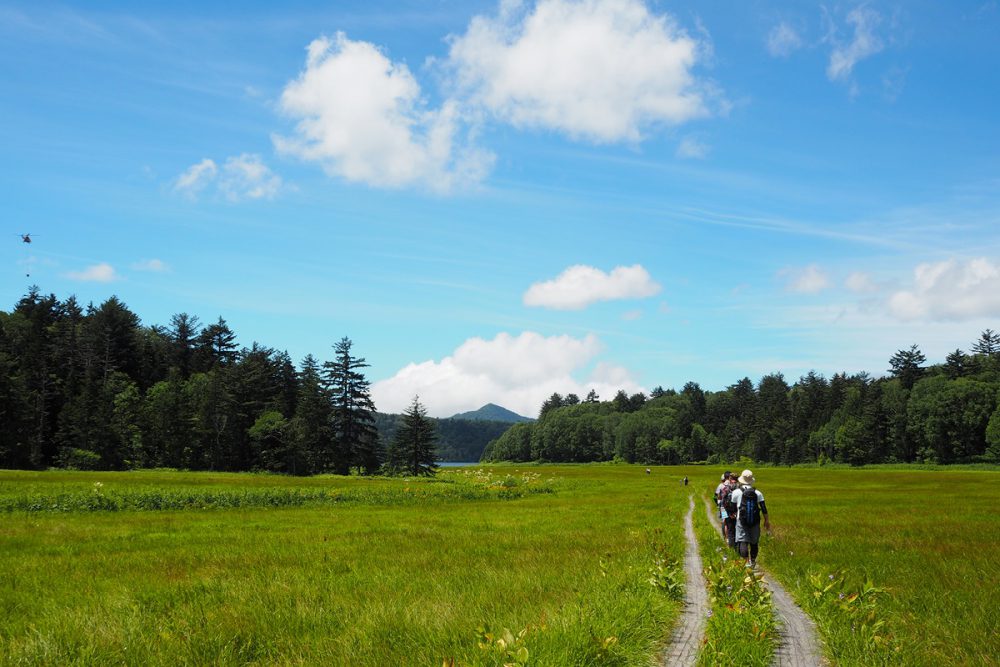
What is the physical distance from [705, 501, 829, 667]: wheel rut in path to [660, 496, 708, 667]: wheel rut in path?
0.98 m

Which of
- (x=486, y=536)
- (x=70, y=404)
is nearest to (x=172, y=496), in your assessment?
(x=486, y=536)

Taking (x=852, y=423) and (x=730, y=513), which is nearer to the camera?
(x=730, y=513)

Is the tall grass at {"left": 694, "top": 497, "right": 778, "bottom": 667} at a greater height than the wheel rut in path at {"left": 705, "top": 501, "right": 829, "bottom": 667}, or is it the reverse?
the tall grass at {"left": 694, "top": 497, "right": 778, "bottom": 667}

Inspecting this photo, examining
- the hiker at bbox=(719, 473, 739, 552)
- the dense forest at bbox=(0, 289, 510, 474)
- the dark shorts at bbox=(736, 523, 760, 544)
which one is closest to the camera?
the dark shorts at bbox=(736, 523, 760, 544)

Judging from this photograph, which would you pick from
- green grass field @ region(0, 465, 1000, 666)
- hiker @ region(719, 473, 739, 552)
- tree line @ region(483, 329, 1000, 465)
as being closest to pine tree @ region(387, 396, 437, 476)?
green grass field @ region(0, 465, 1000, 666)

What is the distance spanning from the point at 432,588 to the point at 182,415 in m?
88.0

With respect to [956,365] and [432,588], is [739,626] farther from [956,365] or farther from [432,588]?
[956,365]

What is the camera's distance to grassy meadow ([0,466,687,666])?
777 centimetres

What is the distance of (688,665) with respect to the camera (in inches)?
287

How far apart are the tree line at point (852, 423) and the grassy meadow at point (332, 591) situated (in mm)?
122297

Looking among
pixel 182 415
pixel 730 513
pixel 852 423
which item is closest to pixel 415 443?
pixel 182 415

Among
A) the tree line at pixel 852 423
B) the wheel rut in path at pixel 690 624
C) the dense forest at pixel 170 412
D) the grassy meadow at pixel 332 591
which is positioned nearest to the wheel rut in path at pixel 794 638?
the wheel rut in path at pixel 690 624

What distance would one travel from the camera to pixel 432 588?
11.7m

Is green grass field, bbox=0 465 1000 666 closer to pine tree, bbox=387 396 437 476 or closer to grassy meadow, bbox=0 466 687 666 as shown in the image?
grassy meadow, bbox=0 466 687 666
